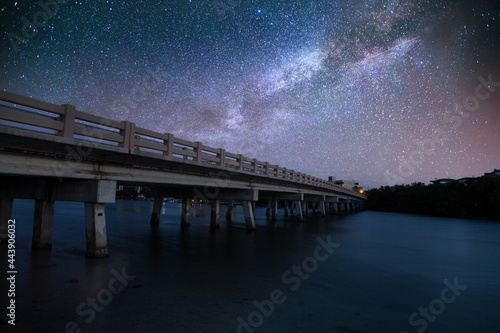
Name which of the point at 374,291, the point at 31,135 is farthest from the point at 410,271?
the point at 31,135

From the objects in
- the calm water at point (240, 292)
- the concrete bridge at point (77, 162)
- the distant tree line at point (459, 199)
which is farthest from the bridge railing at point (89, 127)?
the distant tree line at point (459, 199)

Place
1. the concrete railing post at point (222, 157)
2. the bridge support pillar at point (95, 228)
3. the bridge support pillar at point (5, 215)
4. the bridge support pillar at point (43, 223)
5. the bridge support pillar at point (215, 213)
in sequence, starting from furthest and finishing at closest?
1. the bridge support pillar at point (215, 213)
2. the concrete railing post at point (222, 157)
3. the bridge support pillar at point (5, 215)
4. the bridge support pillar at point (43, 223)
5. the bridge support pillar at point (95, 228)

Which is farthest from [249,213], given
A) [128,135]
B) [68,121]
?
[68,121]

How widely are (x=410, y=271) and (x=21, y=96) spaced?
14.7 m

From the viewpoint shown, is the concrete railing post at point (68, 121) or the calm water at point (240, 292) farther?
the concrete railing post at point (68, 121)

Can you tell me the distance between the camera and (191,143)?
15586 mm

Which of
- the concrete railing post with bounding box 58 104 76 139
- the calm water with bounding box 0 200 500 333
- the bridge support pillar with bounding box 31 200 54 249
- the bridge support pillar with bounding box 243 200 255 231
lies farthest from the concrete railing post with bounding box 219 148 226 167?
the concrete railing post with bounding box 58 104 76 139

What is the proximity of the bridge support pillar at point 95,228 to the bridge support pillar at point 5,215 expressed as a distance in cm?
431

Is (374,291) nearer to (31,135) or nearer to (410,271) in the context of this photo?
(410,271)

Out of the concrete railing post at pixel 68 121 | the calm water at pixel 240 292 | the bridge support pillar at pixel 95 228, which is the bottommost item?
the calm water at pixel 240 292

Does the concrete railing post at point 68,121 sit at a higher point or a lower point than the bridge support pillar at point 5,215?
higher

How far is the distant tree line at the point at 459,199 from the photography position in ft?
235

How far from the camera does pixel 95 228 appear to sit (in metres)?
10.7

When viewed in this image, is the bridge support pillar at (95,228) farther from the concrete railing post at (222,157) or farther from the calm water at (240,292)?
the concrete railing post at (222,157)
